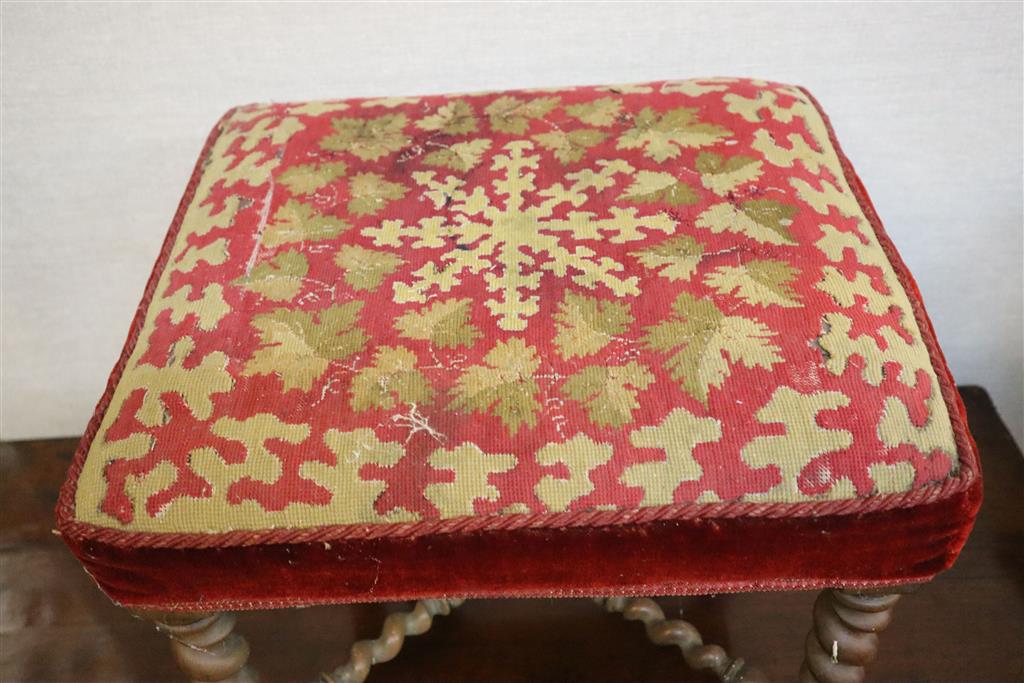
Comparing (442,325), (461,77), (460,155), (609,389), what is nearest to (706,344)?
(609,389)

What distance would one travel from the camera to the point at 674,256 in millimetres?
599

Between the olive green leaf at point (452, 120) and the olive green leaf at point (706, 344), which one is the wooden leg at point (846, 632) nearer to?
the olive green leaf at point (706, 344)

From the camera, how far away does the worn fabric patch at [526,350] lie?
1.66 ft

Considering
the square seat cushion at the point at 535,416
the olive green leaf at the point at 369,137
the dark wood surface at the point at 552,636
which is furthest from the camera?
the dark wood surface at the point at 552,636

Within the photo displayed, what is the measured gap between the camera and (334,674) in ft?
2.56

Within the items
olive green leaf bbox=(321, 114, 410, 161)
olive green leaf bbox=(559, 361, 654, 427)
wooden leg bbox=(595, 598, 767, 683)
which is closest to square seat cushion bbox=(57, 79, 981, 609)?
olive green leaf bbox=(559, 361, 654, 427)

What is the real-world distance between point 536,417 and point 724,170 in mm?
278

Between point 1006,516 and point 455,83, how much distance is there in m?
0.80

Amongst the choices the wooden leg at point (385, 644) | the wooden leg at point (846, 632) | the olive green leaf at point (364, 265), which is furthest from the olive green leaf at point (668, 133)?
the wooden leg at point (385, 644)

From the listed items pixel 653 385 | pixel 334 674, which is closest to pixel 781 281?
pixel 653 385

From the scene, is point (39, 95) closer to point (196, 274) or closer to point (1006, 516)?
point (196, 274)

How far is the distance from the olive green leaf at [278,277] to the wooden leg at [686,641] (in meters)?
0.45

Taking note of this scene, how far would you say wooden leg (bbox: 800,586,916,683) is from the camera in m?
0.59

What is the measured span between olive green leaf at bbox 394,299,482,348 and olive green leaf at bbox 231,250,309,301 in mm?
90
